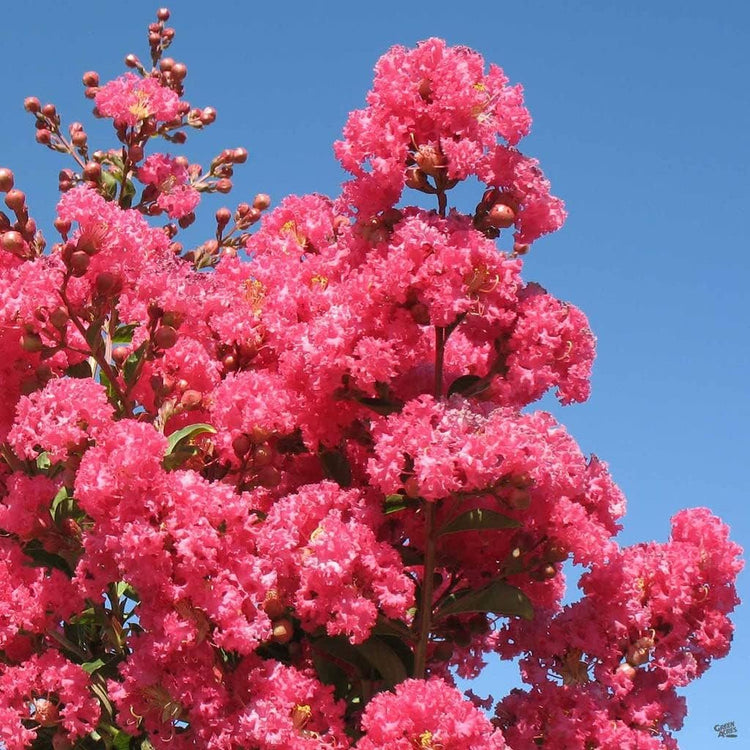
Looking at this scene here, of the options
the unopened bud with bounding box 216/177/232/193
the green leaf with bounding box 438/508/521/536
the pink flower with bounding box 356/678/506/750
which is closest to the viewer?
the pink flower with bounding box 356/678/506/750

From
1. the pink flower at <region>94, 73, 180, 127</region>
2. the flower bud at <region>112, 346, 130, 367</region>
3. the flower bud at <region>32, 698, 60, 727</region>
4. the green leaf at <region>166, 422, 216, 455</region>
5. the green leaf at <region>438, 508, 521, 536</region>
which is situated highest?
the pink flower at <region>94, 73, 180, 127</region>

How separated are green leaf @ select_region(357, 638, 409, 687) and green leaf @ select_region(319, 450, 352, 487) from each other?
0.46m

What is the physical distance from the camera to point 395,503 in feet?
10.4

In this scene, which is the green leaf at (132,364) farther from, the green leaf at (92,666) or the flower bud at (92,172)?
the flower bud at (92,172)

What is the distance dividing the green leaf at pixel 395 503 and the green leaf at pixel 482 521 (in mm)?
153

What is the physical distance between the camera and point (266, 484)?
3377mm

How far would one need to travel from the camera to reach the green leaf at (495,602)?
124 inches

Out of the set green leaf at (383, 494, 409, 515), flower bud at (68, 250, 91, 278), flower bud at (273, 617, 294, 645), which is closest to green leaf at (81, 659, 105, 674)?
flower bud at (273, 617, 294, 645)

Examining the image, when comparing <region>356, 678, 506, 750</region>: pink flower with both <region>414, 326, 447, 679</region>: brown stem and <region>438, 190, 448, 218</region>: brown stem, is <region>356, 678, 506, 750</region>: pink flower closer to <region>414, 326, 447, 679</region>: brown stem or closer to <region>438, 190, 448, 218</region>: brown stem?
<region>414, 326, 447, 679</region>: brown stem

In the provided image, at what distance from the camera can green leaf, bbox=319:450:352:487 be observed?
11.1 feet

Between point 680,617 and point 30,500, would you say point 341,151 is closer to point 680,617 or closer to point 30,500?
point 30,500

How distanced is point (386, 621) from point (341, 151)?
1.31 meters

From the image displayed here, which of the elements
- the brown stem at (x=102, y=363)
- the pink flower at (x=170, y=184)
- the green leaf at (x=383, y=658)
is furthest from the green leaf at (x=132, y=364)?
the pink flower at (x=170, y=184)

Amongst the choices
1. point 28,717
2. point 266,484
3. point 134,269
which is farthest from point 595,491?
point 28,717
